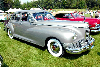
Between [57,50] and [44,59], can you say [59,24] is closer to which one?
[57,50]

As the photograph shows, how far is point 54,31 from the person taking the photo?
12.7 feet

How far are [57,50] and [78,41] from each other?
857 mm

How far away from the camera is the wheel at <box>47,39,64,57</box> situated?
3.86 m

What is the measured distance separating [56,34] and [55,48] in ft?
1.98

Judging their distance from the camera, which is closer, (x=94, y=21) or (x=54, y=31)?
(x=54, y=31)

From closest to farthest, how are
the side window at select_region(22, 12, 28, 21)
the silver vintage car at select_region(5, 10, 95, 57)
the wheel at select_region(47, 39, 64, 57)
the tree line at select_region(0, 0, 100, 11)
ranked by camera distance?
the silver vintage car at select_region(5, 10, 95, 57) → the wheel at select_region(47, 39, 64, 57) → the side window at select_region(22, 12, 28, 21) → the tree line at select_region(0, 0, 100, 11)

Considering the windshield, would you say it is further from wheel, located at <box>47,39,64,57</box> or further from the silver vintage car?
wheel, located at <box>47,39,64,57</box>

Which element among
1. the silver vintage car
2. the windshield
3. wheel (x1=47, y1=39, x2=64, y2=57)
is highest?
the windshield

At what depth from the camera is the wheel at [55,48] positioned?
386 centimetres

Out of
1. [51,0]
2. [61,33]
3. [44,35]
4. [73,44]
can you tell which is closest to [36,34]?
[44,35]

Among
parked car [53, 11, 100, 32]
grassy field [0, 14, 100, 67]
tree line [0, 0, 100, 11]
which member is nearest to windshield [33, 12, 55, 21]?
grassy field [0, 14, 100, 67]

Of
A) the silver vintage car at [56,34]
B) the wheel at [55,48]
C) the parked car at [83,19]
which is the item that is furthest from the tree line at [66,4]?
the wheel at [55,48]

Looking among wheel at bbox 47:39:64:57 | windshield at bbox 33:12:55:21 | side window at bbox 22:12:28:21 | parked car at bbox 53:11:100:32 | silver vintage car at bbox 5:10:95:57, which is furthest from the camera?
parked car at bbox 53:11:100:32

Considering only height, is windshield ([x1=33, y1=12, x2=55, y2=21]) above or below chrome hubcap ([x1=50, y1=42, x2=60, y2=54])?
above
